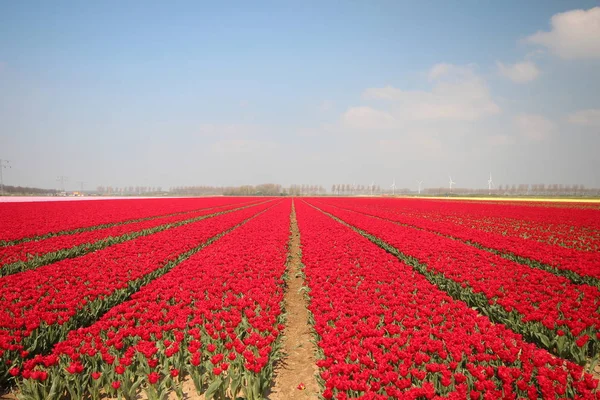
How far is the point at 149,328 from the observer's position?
17.2 feet

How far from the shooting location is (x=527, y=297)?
22.3ft

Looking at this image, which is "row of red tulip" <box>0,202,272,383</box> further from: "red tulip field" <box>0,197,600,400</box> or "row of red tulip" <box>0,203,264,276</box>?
"row of red tulip" <box>0,203,264,276</box>

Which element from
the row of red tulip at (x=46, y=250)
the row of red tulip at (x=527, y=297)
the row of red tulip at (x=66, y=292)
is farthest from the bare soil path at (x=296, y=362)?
the row of red tulip at (x=46, y=250)

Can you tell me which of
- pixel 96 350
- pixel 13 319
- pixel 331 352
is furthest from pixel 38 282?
pixel 331 352

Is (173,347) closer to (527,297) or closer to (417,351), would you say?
(417,351)

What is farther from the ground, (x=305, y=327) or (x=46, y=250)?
(x=46, y=250)

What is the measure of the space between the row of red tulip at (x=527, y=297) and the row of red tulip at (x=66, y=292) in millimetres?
9102

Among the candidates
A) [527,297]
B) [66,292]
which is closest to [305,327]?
[527,297]

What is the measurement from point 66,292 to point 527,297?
10989 mm

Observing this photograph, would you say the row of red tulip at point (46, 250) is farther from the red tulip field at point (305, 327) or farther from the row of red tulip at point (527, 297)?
the row of red tulip at point (527, 297)

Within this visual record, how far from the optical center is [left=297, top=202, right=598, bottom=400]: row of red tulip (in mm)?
3566

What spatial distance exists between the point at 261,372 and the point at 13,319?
16.7 ft

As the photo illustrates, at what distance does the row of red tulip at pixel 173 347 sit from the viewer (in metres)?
4.07

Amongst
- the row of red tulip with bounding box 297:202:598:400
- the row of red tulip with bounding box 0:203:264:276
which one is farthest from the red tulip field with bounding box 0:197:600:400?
the row of red tulip with bounding box 0:203:264:276
